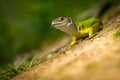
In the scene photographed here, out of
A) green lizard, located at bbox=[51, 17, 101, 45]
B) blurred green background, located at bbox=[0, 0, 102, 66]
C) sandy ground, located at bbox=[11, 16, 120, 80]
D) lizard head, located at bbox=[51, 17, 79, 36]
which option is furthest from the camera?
blurred green background, located at bbox=[0, 0, 102, 66]

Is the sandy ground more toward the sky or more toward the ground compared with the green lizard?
more toward the ground

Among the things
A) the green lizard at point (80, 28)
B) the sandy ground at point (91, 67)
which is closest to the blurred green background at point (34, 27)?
the green lizard at point (80, 28)

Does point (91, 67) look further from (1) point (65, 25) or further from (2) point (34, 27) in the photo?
(2) point (34, 27)

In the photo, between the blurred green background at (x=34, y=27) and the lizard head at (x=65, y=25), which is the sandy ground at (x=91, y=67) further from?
the blurred green background at (x=34, y=27)

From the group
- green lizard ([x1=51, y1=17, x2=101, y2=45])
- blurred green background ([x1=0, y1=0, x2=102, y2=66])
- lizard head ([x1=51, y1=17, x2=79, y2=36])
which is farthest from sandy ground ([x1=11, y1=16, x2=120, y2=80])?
blurred green background ([x1=0, y1=0, x2=102, y2=66])

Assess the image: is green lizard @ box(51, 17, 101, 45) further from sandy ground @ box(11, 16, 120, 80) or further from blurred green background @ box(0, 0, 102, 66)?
blurred green background @ box(0, 0, 102, 66)

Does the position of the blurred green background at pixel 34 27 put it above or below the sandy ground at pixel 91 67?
above
